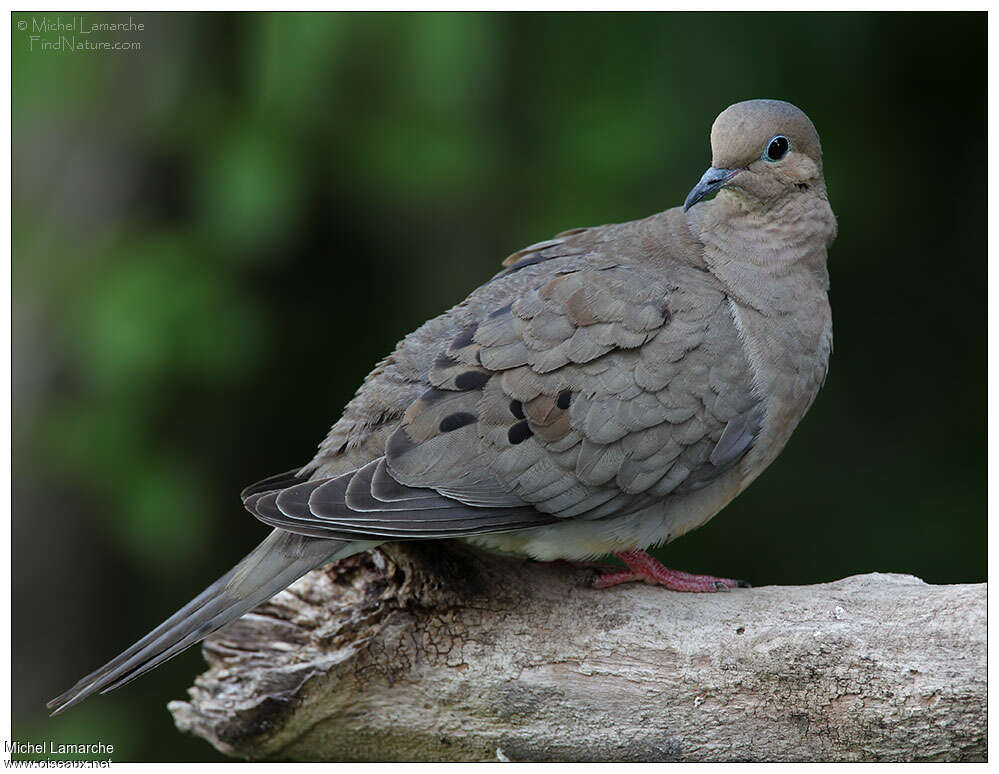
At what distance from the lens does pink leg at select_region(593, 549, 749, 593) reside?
2912 mm

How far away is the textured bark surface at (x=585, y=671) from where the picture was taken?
8.25 feet

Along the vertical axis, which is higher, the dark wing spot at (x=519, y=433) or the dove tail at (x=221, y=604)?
the dark wing spot at (x=519, y=433)

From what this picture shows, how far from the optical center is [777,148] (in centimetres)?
294

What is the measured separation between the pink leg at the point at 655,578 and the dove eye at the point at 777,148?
3.76ft

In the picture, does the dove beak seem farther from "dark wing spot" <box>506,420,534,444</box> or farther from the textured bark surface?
the textured bark surface

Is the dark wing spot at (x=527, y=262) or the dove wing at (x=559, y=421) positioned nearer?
the dove wing at (x=559, y=421)

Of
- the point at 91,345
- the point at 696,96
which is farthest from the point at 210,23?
the point at 696,96

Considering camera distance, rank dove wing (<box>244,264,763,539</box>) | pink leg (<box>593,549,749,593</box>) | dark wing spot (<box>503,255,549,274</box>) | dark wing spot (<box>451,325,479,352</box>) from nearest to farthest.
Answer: dove wing (<box>244,264,763,539</box>), dark wing spot (<box>451,325,479,352</box>), pink leg (<box>593,549,749,593</box>), dark wing spot (<box>503,255,549,274</box>)

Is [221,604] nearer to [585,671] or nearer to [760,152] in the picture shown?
[585,671]

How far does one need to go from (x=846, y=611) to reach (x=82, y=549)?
289 cm

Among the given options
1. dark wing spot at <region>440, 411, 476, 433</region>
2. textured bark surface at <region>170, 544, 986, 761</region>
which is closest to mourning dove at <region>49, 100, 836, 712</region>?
dark wing spot at <region>440, 411, 476, 433</region>

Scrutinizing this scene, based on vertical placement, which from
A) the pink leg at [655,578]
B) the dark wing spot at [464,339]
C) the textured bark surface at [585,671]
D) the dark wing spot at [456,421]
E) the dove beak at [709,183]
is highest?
the dove beak at [709,183]

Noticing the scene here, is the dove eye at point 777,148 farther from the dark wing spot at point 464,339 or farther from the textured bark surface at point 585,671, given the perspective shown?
the textured bark surface at point 585,671

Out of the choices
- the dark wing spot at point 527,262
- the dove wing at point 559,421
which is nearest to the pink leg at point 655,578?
the dove wing at point 559,421
